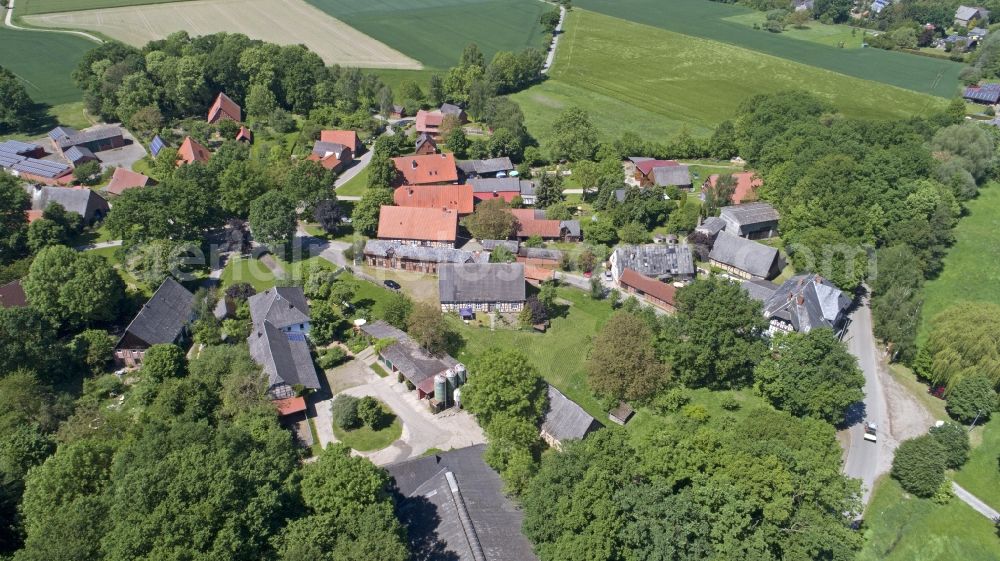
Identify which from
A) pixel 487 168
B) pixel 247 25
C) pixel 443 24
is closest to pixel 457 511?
pixel 487 168

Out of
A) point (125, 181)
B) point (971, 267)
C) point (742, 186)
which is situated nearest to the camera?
point (971, 267)

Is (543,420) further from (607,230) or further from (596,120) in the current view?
(596,120)

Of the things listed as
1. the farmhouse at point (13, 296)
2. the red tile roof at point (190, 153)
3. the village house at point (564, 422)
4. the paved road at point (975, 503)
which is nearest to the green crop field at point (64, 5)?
the red tile roof at point (190, 153)

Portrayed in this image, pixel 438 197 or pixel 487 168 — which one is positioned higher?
pixel 487 168

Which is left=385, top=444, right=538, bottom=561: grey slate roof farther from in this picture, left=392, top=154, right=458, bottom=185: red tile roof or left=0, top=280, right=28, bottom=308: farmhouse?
left=392, top=154, right=458, bottom=185: red tile roof

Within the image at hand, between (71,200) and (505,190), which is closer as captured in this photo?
(71,200)

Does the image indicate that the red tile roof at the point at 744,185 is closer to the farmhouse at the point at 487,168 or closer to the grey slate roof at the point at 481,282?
the farmhouse at the point at 487,168

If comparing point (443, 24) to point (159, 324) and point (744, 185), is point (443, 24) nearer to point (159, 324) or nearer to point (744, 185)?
point (744, 185)
